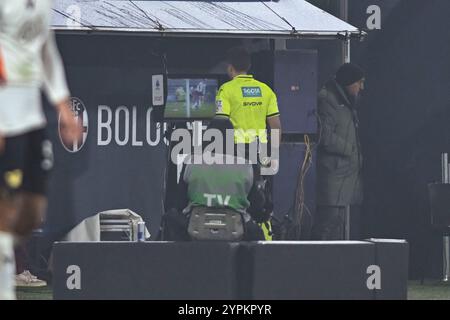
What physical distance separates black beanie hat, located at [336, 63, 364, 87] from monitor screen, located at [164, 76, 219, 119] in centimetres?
129

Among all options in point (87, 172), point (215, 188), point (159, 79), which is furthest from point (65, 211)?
point (215, 188)

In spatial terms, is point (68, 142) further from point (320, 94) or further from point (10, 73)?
point (10, 73)

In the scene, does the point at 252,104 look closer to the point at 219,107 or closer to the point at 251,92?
the point at 251,92

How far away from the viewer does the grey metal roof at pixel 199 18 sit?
1376cm

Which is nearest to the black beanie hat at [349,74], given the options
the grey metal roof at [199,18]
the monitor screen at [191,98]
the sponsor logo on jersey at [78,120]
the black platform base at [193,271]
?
the grey metal roof at [199,18]

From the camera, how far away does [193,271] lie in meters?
10.6

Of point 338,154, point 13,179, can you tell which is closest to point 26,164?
point 13,179

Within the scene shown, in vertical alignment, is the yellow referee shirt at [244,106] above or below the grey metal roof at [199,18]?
below

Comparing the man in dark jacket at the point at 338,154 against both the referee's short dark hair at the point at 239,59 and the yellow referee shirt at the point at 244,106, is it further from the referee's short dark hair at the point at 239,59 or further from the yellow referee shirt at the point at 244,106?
the referee's short dark hair at the point at 239,59

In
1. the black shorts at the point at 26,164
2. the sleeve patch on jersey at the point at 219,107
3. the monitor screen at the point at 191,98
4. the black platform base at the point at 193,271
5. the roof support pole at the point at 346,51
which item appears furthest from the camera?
the roof support pole at the point at 346,51

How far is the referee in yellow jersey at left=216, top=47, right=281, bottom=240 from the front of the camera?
534 inches

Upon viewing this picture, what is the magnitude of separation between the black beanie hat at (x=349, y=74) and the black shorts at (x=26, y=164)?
885 centimetres

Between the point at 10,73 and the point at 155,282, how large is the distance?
513 cm

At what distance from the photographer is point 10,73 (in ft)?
18.5
